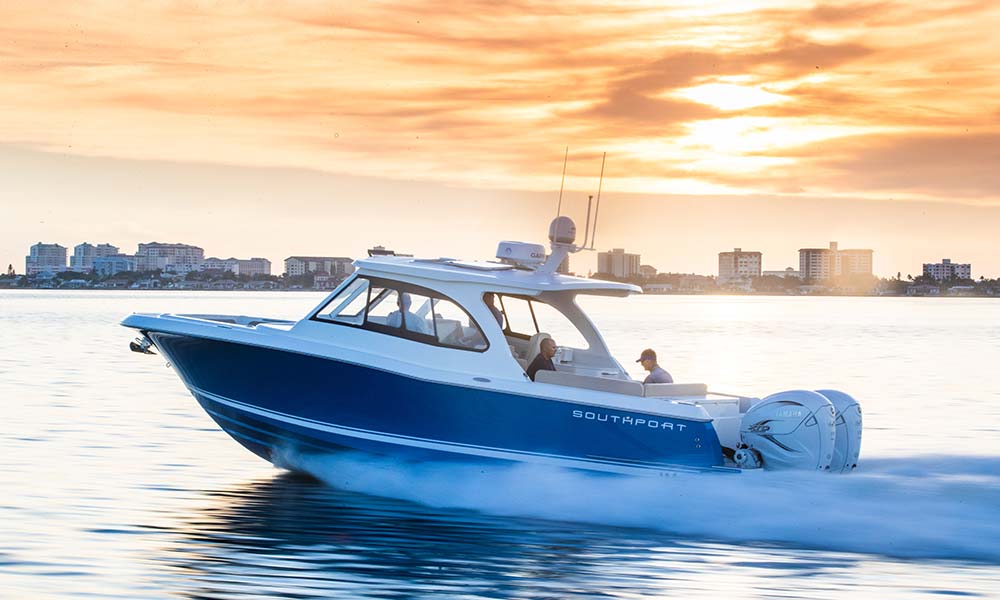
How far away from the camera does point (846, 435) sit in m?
10.5

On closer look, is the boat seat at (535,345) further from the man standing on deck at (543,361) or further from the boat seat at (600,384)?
the boat seat at (600,384)

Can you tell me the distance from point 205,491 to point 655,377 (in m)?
4.71

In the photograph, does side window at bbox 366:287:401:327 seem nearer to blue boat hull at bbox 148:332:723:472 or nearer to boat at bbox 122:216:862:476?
boat at bbox 122:216:862:476

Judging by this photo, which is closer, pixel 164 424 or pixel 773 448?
pixel 773 448

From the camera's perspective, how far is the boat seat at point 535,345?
1098 centimetres

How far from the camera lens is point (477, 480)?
10.6 metres

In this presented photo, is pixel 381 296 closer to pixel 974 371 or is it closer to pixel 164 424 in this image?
pixel 164 424

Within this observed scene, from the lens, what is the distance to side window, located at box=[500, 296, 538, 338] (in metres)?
11.4

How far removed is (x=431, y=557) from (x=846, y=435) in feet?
13.1

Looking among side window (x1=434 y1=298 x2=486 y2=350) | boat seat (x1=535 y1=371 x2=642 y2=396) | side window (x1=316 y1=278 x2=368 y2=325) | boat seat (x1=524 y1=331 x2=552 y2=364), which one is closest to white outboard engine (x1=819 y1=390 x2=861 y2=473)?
boat seat (x1=535 y1=371 x2=642 y2=396)

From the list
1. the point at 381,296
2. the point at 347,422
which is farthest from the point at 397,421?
the point at 381,296

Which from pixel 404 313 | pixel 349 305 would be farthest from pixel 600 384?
pixel 349 305

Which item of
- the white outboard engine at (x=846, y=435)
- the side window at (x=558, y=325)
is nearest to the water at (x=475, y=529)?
the white outboard engine at (x=846, y=435)

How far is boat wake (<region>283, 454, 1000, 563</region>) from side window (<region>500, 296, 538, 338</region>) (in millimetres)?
1595
